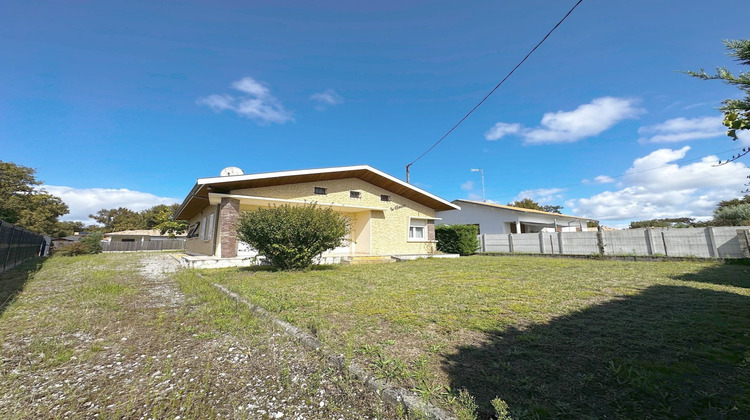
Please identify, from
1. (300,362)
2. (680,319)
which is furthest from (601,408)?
(680,319)

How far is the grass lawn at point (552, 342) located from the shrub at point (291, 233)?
2.97 metres

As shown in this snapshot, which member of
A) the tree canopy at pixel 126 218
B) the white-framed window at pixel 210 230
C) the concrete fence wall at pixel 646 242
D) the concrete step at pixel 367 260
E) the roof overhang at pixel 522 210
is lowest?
the concrete step at pixel 367 260

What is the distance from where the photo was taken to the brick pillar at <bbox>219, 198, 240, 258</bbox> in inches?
438

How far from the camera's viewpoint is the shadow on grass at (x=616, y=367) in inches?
75.8

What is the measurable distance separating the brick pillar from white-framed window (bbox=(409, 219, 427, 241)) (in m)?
9.65

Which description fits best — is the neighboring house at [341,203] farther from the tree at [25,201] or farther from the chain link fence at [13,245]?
the tree at [25,201]

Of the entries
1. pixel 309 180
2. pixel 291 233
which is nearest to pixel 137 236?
pixel 309 180

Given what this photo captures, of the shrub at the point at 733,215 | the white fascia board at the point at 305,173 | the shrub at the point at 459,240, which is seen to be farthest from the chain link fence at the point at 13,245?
the shrub at the point at 733,215

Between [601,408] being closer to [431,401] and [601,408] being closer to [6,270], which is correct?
[431,401]

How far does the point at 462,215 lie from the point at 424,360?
23.2m

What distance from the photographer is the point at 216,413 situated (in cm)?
204

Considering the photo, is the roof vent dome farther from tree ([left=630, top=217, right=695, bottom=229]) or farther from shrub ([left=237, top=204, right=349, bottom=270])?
tree ([left=630, top=217, right=695, bottom=229])

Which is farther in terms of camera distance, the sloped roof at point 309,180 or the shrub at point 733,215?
the shrub at point 733,215

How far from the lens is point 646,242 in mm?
12812
